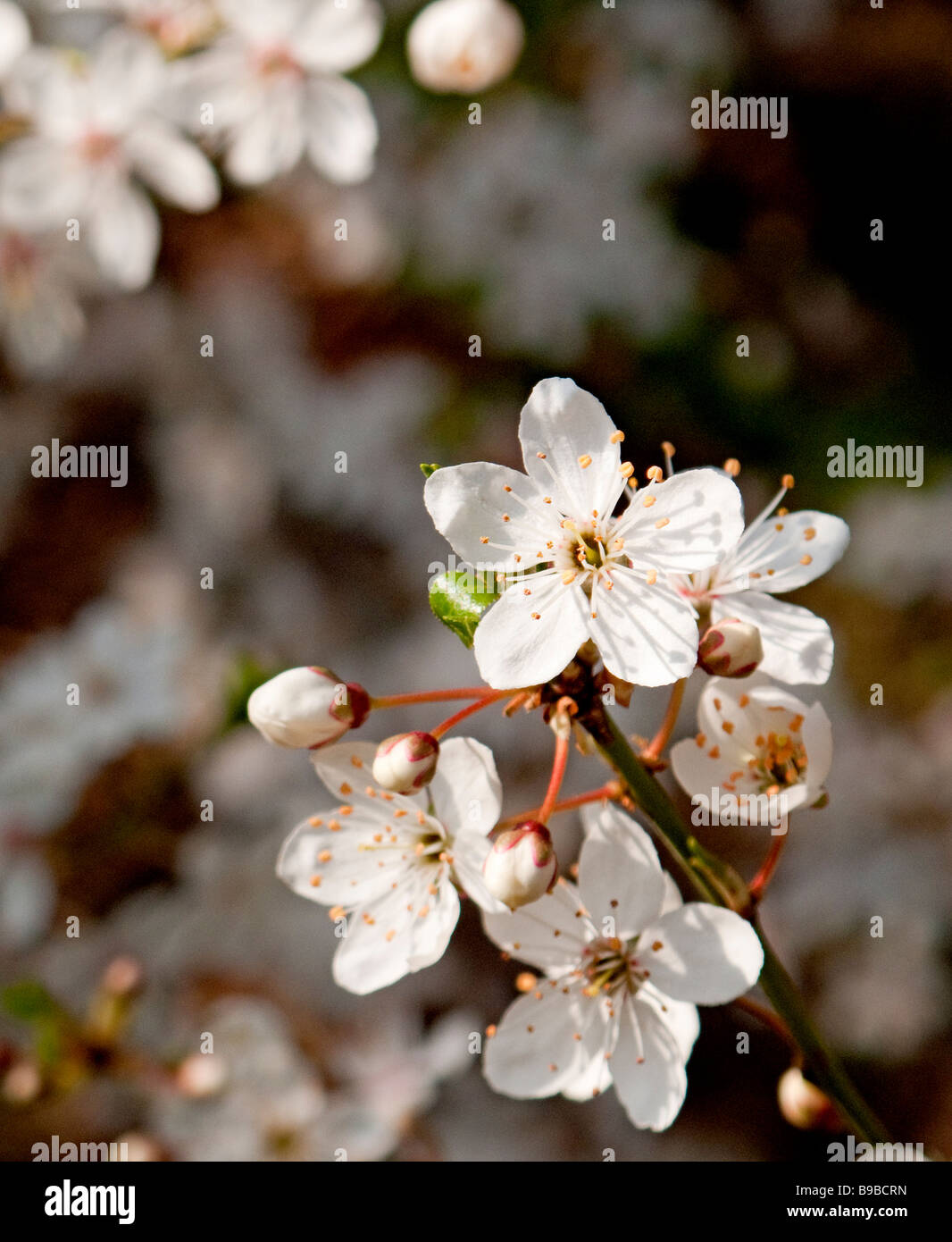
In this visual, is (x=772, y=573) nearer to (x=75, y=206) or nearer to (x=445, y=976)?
(x=75, y=206)

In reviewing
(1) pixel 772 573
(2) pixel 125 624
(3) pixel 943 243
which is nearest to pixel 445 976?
(2) pixel 125 624

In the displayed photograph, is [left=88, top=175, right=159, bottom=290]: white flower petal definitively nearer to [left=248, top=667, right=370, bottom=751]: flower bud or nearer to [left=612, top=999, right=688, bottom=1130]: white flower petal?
[left=248, top=667, right=370, bottom=751]: flower bud

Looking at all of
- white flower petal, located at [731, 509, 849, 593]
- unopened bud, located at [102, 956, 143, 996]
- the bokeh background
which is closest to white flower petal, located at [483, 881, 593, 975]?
white flower petal, located at [731, 509, 849, 593]

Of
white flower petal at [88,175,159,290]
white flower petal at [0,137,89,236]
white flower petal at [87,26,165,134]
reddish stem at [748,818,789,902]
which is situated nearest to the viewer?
reddish stem at [748,818,789,902]

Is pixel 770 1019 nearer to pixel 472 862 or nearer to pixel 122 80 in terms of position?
pixel 472 862

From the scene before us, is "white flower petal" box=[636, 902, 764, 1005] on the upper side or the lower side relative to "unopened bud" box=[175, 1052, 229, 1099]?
upper

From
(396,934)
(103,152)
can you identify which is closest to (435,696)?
(396,934)
